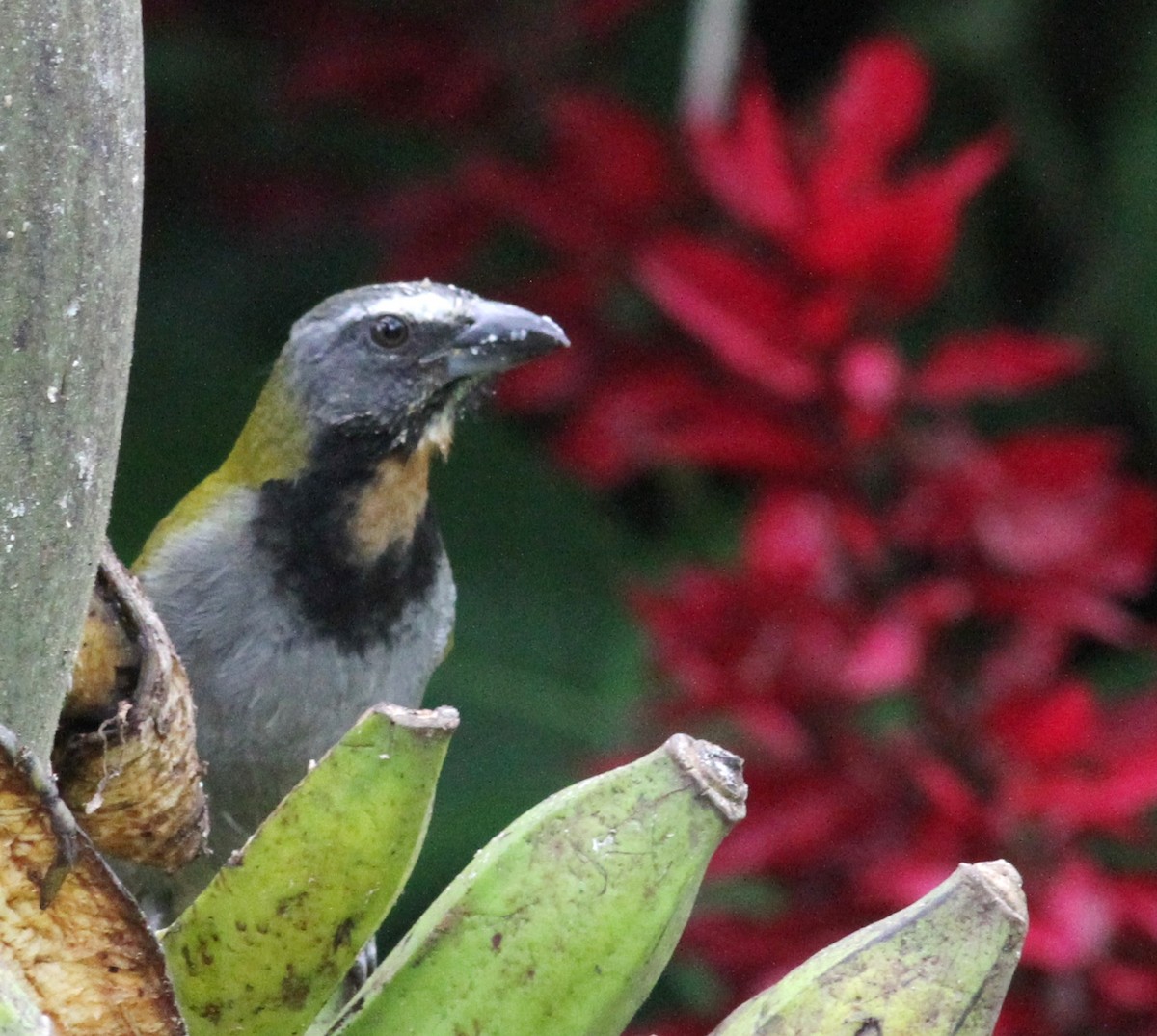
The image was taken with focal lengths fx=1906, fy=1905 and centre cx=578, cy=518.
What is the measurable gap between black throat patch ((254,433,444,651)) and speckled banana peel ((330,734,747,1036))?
67 centimetres

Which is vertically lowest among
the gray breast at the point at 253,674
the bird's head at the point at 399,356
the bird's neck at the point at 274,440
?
the gray breast at the point at 253,674

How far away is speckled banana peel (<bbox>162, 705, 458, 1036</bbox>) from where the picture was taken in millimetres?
809

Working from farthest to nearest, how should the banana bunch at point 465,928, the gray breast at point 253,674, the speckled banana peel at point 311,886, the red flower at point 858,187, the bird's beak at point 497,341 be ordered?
1. the red flower at point 858,187
2. the gray breast at point 253,674
3. the bird's beak at point 497,341
4. the speckled banana peel at point 311,886
5. the banana bunch at point 465,928

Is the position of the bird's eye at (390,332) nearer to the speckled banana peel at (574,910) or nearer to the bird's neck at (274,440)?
the bird's neck at (274,440)

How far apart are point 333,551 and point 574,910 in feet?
2.38

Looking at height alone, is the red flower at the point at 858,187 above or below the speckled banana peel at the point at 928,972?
above

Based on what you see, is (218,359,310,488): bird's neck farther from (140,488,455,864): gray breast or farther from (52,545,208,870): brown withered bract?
(52,545,208,870): brown withered bract

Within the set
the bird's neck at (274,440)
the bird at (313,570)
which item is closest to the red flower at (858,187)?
the bird at (313,570)

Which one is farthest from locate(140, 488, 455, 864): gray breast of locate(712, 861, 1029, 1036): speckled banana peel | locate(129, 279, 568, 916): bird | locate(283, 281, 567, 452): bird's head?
locate(712, 861, 1029, 1036): speckled banana peel

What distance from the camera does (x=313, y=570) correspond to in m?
1.50

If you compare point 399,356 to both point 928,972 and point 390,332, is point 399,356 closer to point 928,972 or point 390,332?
point 390,332

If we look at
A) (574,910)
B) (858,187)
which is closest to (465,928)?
(574,910)

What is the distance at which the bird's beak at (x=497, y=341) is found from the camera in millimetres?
1375

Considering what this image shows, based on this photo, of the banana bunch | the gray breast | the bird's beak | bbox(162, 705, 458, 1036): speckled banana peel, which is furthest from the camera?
the gray breast
